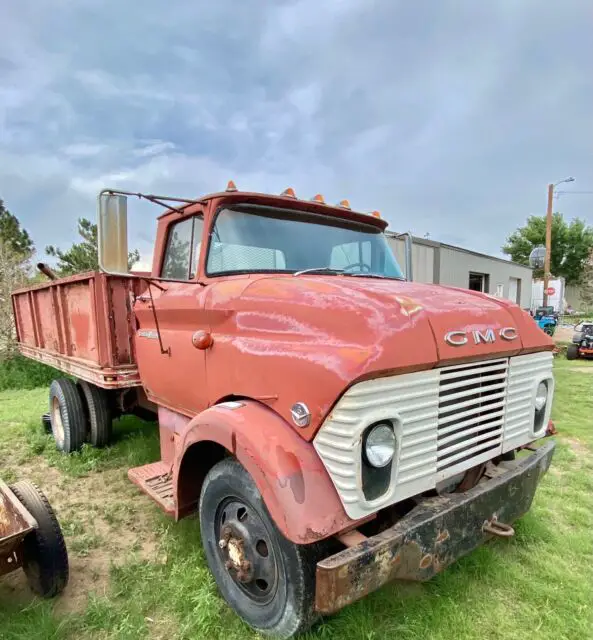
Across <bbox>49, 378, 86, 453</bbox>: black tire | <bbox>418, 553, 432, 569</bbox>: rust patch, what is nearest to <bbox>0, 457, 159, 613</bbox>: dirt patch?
<bbox>49, 378, 86, 453</bbox>: black tire

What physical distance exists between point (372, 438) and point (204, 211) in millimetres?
1884

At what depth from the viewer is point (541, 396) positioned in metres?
2.72

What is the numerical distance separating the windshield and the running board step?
4.91ft

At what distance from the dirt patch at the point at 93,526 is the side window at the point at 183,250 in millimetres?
1939

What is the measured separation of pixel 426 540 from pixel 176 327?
6.51 ft

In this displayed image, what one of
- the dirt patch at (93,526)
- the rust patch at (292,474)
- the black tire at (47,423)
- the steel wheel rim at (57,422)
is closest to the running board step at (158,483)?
the dirt patch at (93,526)

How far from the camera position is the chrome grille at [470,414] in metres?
2.06

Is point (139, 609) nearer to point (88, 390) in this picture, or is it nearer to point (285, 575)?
point (285, 575)

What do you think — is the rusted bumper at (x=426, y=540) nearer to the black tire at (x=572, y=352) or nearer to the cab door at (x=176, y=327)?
the cab door at (x=176, y=327)

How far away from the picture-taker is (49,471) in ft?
14.7

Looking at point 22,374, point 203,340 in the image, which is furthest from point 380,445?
point 22,374

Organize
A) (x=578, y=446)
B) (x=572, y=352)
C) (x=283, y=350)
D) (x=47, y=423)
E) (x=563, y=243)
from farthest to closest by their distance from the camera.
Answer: (x=563, y=243), (x=572, y=352), (x=47, y=423), (x=578, y=446), (x=283, y=350)

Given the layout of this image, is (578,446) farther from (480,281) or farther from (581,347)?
(480,281)

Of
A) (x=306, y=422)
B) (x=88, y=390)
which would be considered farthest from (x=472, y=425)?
(x=88, y=390)
